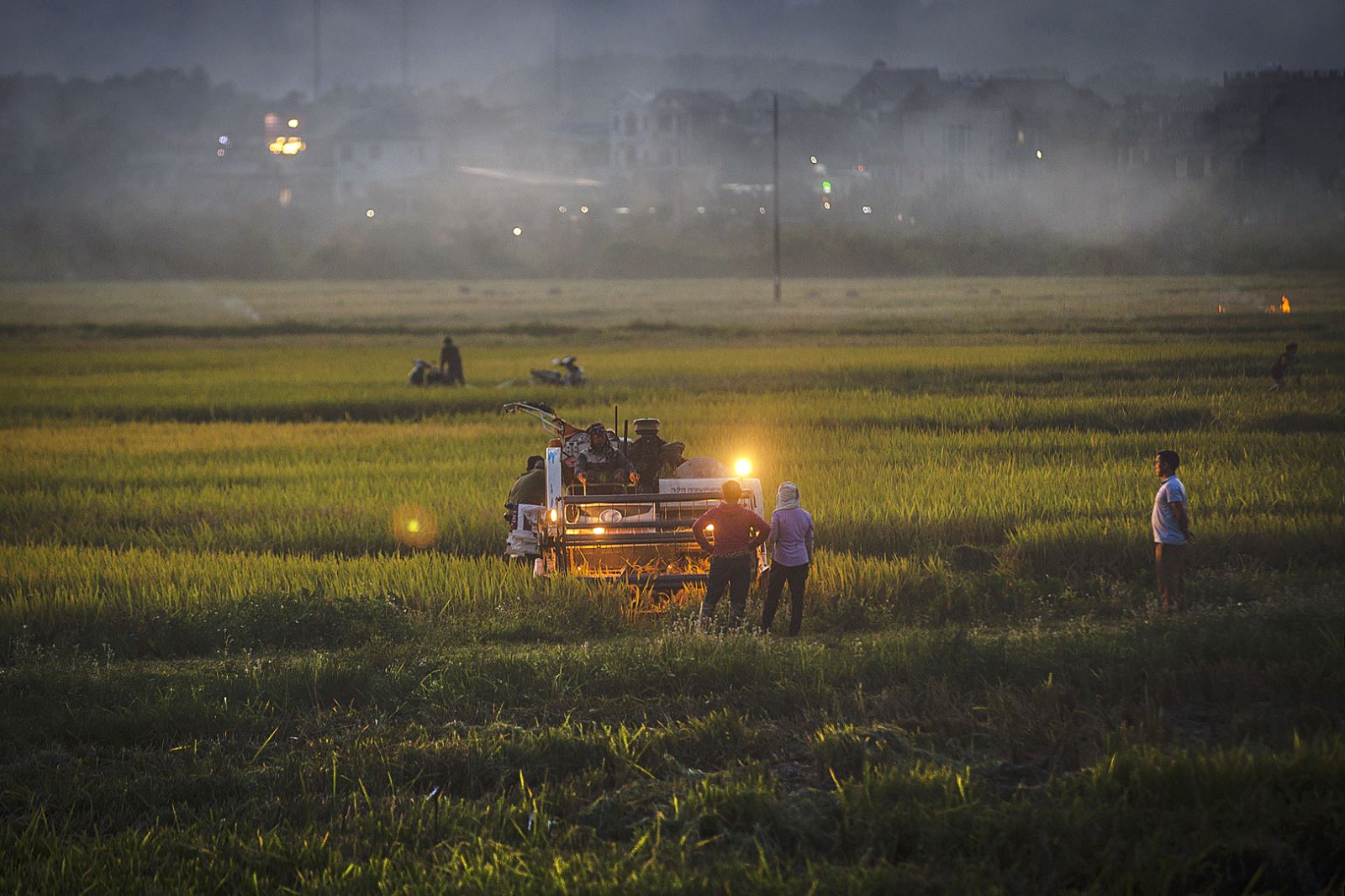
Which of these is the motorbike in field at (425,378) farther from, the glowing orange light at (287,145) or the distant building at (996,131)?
the distant building at (996,131)

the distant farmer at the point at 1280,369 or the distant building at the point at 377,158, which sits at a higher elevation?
the distant building at the point at 377,158

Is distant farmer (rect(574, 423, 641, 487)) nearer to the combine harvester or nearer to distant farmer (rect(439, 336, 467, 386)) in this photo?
the combine harvester

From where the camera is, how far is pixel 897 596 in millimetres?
11906

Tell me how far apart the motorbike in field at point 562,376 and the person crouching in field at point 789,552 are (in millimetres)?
19432

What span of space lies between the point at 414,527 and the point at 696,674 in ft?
22.8

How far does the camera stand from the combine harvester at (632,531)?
11.5m

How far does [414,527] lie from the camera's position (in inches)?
611

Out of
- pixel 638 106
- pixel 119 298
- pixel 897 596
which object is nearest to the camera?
pixel 897 596

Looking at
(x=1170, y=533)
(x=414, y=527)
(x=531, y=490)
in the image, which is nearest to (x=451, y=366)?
(x=414, y=527)

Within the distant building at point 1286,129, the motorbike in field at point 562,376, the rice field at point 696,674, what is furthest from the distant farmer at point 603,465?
the distant building at point 1286,129

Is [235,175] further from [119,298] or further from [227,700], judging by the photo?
[227,700]

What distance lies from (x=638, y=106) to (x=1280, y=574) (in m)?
95.1

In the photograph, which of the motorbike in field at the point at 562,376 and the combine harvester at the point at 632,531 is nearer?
the combine harvester at the point at 632,531

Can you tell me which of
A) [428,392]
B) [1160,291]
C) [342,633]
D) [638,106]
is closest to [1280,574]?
[342,633]
